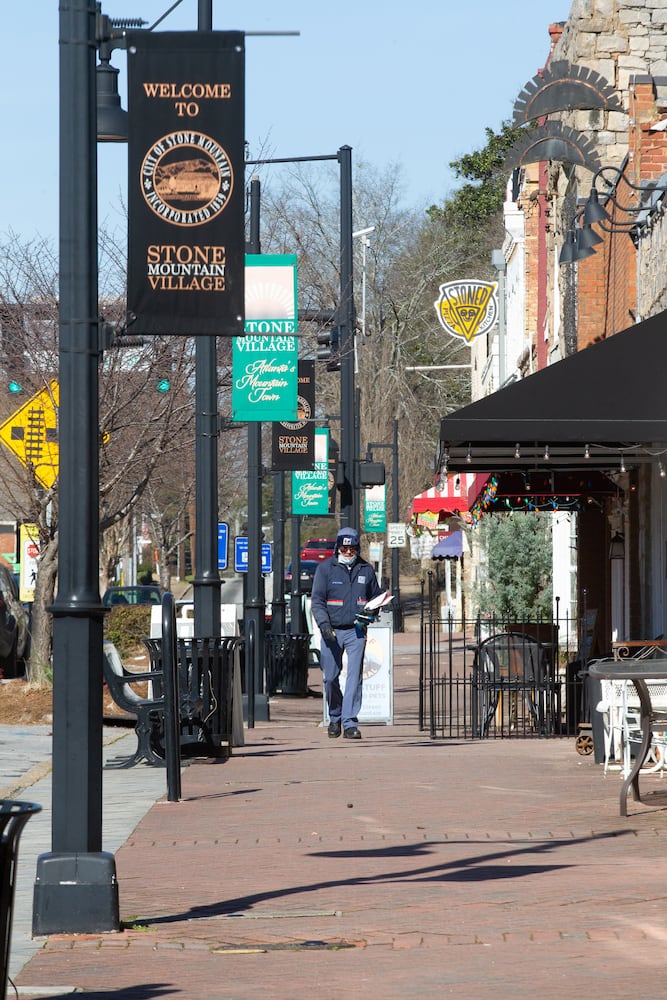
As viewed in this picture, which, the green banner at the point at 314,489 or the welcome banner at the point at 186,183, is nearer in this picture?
the welcome banner at the point at 186,183

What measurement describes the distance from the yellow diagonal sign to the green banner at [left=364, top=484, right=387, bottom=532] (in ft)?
104

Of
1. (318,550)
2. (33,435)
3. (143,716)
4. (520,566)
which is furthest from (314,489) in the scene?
(318,550)

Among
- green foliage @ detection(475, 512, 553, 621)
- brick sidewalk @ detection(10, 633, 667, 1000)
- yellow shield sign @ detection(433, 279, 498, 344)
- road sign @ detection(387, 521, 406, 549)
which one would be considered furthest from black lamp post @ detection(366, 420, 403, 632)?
brick sidewalk @ detection(10, 633, 667, 1000)

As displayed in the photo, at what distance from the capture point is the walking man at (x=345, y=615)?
15062mm

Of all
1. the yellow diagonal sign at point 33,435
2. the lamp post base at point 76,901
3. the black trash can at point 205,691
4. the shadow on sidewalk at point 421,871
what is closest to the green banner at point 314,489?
the yellow diagonal sign at point 33,435

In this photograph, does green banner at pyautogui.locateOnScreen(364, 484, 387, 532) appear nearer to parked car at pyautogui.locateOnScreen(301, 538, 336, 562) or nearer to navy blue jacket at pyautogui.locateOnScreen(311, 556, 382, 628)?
parked car at pyautogui.locateOnScreen(301, 538, 336, 562)

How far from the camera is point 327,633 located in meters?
15.0

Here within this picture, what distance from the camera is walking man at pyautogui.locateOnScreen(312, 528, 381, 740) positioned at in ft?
49.4

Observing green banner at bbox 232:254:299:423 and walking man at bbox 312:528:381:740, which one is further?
green banner at bbox 232:254:299:423

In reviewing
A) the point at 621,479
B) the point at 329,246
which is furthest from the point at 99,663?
the point at 329,246

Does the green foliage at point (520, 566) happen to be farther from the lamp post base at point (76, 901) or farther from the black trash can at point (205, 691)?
the lamp post base at point (76, 901)

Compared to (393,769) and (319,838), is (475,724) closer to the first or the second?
(393,769)

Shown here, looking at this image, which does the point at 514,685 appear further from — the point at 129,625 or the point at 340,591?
the point at 129,625

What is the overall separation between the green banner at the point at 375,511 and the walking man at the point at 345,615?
1366 inches
